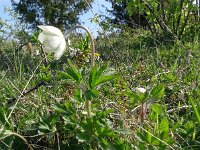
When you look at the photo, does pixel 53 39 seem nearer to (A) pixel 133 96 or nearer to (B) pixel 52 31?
(B) pixel 52 31

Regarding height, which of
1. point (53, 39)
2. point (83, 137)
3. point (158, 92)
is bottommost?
point (83, 137)

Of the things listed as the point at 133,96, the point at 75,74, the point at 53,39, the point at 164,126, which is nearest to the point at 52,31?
the point at 53,39

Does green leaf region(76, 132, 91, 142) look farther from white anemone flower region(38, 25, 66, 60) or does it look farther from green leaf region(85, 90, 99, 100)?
white anemone flower region(38, 25, 66, 60)

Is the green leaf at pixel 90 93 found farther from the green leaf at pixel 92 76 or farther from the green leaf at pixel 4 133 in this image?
the green leaf at pixel 4 133

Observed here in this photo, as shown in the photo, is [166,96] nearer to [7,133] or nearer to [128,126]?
[128,126]

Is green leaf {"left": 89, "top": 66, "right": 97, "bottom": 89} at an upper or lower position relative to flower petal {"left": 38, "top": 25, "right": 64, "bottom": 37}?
lower

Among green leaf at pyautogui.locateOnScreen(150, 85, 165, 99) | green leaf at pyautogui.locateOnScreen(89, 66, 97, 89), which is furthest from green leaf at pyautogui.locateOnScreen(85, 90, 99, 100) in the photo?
green leaf at pyautogui.locateOnScreen(150, 85, 165, 99)

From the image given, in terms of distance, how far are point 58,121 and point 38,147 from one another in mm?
106

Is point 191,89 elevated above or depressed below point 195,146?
above

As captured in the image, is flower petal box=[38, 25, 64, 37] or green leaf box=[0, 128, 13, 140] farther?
flower petal box=[38, 25, 64, 37]

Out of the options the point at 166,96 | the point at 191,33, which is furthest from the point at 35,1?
the point at 166,96

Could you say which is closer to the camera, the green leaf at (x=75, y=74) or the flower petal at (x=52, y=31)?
the green leaf at (x=75, y=74)

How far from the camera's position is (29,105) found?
1534mm

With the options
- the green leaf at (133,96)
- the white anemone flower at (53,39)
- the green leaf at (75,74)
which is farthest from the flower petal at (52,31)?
the green leaf at (133,96)
